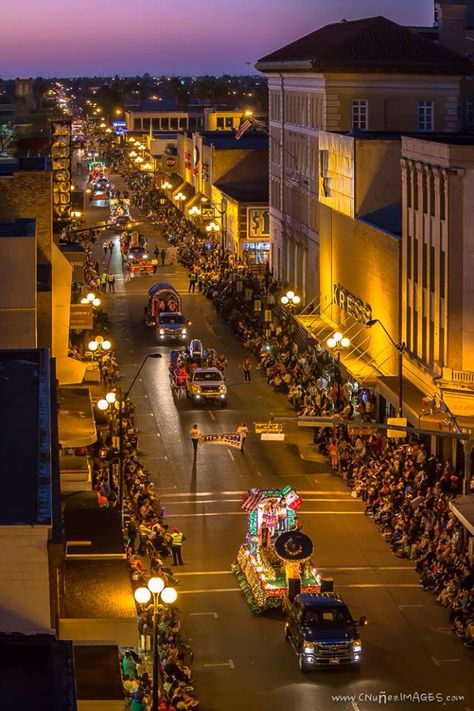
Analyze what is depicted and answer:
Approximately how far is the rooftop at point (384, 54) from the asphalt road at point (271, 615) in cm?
2083

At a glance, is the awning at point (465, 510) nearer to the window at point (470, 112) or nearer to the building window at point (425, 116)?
the building window at point (425, 116)

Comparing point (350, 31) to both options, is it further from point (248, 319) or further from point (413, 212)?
point (413, 212)

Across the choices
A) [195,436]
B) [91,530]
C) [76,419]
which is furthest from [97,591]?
[195,436]

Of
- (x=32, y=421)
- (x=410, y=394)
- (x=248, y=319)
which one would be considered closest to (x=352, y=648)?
(x=32, y=421)

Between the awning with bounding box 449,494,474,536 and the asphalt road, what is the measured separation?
6.65 feet

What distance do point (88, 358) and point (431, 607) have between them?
95.8 feet

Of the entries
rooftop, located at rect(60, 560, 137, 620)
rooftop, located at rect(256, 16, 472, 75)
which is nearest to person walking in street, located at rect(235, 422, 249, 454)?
rooftop, located at rect(60, 560, 137, 620)

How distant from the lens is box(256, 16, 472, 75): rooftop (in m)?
76.4

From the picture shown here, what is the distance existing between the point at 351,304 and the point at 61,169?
889 inches

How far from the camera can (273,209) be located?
98625mm

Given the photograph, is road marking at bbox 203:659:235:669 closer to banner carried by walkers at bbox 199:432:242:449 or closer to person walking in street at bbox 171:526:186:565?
person walking in street at bbox 171:526:186:565

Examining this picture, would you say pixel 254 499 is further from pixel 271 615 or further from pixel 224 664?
pixel 224 664

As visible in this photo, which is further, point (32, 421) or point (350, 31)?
point (350, 31)

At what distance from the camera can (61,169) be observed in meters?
79.4
